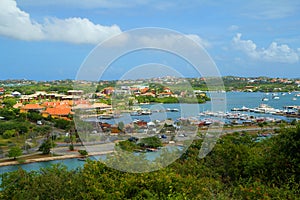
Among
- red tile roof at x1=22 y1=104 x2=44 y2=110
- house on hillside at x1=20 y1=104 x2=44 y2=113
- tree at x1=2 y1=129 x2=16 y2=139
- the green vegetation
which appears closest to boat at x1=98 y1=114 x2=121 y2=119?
the green vegetation

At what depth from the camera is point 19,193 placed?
3793 mm

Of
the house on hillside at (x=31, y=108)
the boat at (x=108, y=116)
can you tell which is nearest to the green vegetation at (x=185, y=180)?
the boat at (x=108, y=116)

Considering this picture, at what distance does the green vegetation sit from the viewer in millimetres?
3230

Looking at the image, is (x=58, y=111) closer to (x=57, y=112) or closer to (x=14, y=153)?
(x=57, y=112)

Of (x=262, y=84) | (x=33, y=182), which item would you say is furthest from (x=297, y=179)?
(x=262, y=84)

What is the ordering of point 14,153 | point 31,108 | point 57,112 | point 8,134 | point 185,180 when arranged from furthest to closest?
1. point 31,108
2. point 57,112
3. point 8,134
4. point 14,153
5. point 185,180

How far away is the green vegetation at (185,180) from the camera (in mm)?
3230

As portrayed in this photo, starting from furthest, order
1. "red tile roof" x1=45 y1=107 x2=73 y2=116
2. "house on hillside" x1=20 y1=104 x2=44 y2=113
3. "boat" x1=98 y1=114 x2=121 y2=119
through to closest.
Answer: "house on hillside" x1=20 y1=104 x2=44 y2=113 → "red tile roof" x1=45 y1=107 x2=73 y2=116 → "boat" x1=98 y1=114 x2=121 y2=119

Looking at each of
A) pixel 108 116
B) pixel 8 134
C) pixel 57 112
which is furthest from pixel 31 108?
pixel 108 116

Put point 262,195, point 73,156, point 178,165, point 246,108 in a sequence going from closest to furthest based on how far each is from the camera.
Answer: point 262,195 < point 178,165 < point 73,156 < point 246,108

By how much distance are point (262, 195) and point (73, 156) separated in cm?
1012

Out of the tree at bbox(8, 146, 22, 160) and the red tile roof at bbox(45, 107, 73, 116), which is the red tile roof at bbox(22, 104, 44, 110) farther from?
the tree at bbox(8, 146, 22, 160)

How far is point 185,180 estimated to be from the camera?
11.8 feet

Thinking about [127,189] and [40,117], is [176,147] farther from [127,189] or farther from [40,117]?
[40,117]
